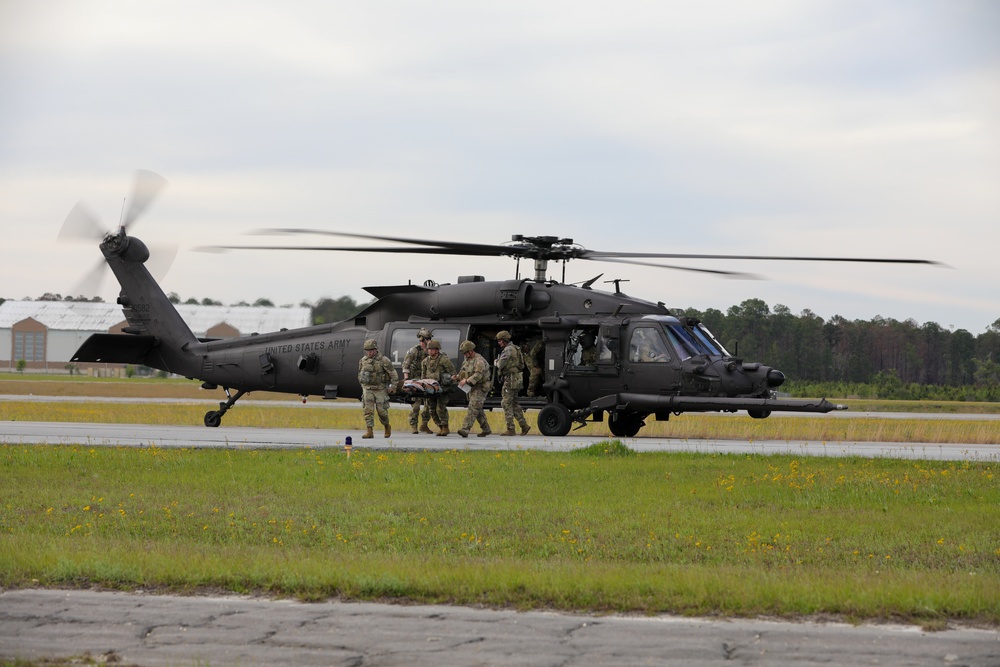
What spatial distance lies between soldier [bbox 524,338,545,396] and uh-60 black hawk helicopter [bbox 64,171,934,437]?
94 millimetres

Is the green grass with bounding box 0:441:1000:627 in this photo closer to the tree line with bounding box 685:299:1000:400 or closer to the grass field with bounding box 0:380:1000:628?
the grass field with bounding box 0:380:1000:628

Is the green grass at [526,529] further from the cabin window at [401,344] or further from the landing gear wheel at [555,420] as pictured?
the cabin window at [401,344]

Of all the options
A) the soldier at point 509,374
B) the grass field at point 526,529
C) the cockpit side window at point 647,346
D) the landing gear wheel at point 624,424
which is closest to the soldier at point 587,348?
the cockpit side window at point 647,346

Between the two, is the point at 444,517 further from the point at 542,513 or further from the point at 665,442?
the point at 665,442

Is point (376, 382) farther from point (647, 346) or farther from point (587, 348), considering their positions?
point (647, 346)

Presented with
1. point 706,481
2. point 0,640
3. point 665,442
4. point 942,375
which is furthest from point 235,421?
point 942,375

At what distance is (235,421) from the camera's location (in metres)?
31.2

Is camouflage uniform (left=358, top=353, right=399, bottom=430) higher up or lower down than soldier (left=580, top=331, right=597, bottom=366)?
lower down

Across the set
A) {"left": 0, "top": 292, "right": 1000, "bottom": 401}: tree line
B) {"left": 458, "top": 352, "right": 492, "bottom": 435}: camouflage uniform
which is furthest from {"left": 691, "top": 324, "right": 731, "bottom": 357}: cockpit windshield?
{"left": 0, "top": 292, "right": 1000, "bottom": 401}: tree line

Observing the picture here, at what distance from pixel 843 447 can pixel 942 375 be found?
49420mm

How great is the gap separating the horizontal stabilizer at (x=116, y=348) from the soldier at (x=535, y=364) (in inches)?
372

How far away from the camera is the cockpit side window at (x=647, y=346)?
22031 mm

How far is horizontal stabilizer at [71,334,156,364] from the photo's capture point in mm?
26078

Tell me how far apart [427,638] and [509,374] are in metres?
16.0
